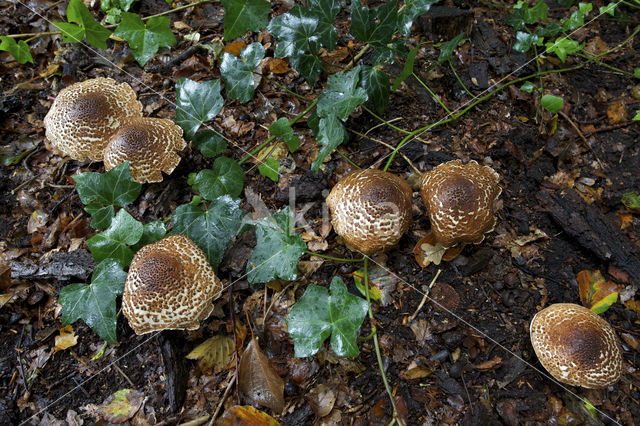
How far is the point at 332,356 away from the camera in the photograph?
324cm

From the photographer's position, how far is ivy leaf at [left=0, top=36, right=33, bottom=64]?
436cm

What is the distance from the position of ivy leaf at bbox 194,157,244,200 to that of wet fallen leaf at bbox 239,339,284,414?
1363 millimetres

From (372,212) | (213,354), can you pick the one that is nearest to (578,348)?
(372,212)

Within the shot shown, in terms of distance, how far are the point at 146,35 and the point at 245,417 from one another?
12.7 ft

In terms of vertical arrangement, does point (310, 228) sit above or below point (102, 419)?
above

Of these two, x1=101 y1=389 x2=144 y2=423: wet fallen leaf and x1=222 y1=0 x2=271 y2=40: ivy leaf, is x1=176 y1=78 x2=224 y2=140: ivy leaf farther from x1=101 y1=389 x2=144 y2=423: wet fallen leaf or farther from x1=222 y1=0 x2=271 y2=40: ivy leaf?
x1=101 y1=389 x2=144 y2=423: wet fallen leaf

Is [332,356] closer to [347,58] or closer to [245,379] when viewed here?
[245,379]

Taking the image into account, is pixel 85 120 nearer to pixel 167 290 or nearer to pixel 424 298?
pixel 167 290

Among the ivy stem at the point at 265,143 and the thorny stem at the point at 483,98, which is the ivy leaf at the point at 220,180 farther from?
the thorny stem at the point at 483,98

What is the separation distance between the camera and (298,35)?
3.77m

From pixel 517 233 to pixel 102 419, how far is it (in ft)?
13.0

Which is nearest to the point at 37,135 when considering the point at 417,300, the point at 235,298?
the point at 235,298

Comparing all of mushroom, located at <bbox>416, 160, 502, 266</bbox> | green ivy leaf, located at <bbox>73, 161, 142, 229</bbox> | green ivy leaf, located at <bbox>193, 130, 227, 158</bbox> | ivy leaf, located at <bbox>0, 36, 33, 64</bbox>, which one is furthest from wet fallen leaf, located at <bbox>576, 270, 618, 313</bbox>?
ivy leaf, located at <bbox>0, 36, 33, 64</bbox>

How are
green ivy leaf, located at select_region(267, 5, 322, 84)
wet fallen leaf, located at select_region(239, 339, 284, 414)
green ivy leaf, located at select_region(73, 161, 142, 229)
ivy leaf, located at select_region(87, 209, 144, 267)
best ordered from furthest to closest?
green ivy leaf, located at select_region(267, 5, 322, 84), green ivy leaf, located at select_region(73, 161, 142, 229), ivy leaf, located at select_region(87, 209, 144, 267), wet fallen leaf, located at select_region(239, 339, 284, 414)
